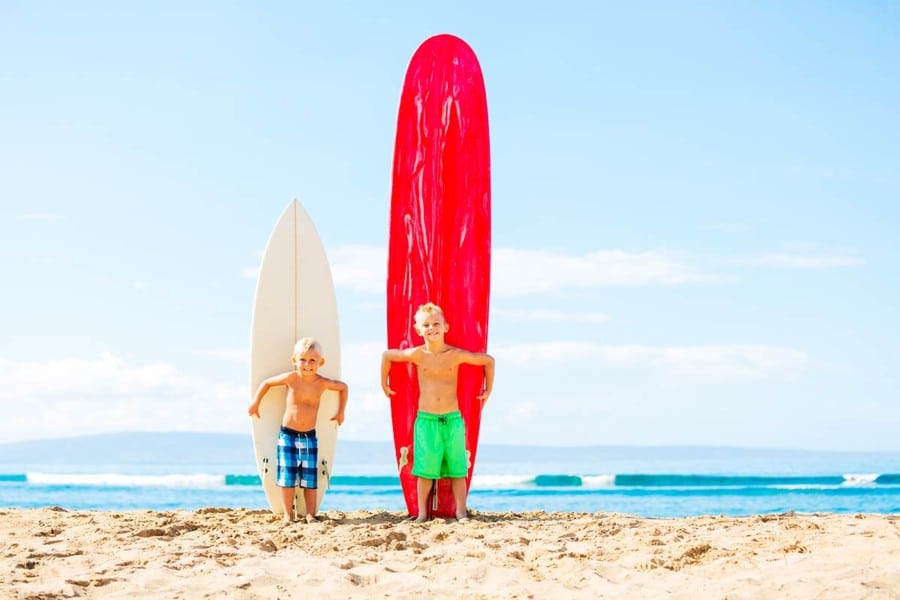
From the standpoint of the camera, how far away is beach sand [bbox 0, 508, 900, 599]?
11.5 feet

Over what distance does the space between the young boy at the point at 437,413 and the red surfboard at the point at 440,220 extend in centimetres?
30

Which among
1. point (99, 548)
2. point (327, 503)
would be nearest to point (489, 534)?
point (99, 548)

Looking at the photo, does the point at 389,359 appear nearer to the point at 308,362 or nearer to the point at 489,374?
the point at 308,362

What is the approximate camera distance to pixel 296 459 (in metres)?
5.74

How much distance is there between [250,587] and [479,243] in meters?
3.09

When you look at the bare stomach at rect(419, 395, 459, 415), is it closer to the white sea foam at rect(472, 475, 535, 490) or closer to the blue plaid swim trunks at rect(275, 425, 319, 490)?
the blue plaid swim trunks at rect(275, 425, 319, 490)

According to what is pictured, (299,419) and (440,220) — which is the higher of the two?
(440,220)

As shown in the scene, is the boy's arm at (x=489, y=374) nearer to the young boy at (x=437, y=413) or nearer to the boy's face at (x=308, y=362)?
the young boy at (x=437, y=413)

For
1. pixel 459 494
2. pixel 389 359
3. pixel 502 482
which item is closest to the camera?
pixel 459 494

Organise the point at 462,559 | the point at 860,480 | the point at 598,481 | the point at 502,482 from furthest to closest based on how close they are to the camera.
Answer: the point at 860,480 < the point at 598,481 < the point at 502,482 < the point at 462,559

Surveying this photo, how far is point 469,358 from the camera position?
5676 mm

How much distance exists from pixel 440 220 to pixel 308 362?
1.24 metres

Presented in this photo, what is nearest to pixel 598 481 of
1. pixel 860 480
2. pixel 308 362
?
pixel 860 480

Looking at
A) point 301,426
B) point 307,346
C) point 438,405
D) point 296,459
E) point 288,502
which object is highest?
point 307,346
